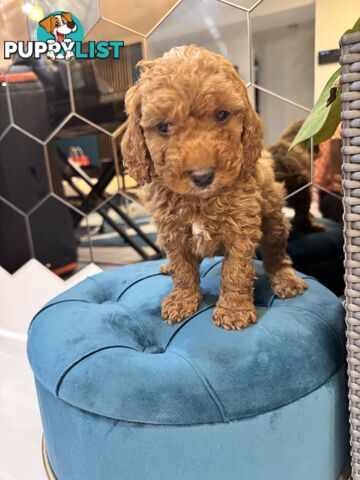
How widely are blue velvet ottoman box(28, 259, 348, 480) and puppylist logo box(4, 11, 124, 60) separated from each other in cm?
124

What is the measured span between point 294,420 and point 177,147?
2.33 ft

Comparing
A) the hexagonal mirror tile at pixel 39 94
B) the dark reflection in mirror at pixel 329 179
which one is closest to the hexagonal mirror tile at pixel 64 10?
the hexagonal mirror tile at pixel 39 94

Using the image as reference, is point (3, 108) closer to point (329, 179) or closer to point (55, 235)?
point (55, 235)

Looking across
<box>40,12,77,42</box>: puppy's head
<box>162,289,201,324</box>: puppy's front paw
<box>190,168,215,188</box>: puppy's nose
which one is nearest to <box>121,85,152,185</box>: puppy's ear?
<box>190,168,215,188</box>: puppy's nose

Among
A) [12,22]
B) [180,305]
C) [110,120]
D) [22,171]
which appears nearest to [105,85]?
[110,120]

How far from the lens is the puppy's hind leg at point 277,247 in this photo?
144cm

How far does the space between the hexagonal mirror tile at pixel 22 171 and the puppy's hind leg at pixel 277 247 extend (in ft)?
4.09

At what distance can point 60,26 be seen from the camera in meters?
2.00

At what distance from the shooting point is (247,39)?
1.79 m

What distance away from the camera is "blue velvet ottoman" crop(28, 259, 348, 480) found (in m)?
1.06

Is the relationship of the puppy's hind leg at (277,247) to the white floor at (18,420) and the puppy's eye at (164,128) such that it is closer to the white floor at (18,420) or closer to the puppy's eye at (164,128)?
the puppy's eye at (164,128)

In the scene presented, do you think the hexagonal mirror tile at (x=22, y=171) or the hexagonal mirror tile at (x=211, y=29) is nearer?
the hexagonal mirror tile at (x=211, y=29)

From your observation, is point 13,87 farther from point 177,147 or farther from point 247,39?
point 177,147

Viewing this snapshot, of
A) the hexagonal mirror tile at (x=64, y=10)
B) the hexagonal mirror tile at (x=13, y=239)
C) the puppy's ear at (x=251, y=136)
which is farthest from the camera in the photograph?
the hexagonal mirror tile at (x=13, y=239)
